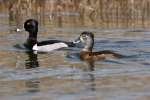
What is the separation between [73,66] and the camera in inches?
564

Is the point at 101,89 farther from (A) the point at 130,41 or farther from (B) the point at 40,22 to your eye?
(B) the point at 40,22

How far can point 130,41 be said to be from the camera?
60.2ft

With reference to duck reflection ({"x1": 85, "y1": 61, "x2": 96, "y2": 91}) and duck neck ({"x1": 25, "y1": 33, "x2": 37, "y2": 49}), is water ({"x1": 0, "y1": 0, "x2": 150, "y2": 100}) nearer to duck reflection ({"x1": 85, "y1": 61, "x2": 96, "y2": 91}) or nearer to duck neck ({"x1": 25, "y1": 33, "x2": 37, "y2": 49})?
duck reflection ({"x1": 85, "y1": 61, "x2": 96, "y2": 91})

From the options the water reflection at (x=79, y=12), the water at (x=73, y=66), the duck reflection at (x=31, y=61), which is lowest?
the duck reflection at (x=31, y=61)

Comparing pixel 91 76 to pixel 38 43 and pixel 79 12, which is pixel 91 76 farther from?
pixel 79 12

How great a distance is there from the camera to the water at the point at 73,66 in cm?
1120

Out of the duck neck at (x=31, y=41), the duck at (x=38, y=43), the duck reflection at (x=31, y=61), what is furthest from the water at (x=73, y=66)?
the duck neck at (x=31, y=41)

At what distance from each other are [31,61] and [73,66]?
144cm

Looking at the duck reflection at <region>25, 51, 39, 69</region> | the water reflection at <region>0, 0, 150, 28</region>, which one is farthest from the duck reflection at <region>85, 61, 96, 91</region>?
the water reflection at <region>0, 0, 150, 28</region>

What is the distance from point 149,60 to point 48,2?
10340mm

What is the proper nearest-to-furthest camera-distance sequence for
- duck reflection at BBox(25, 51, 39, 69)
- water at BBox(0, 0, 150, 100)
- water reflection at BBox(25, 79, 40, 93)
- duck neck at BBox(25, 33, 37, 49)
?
water at BBox(0, 0, 150, 100) → water reflection at BBox(25, 79, 40, 93) → duck reflection at BBox(25, 51, 39, 69) → duck neck at BBox(25, 33, 37, 49)

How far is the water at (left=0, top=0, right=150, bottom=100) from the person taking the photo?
11.2 meters

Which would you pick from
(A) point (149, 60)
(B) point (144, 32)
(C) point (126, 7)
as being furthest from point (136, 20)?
(A) point (149, 60)

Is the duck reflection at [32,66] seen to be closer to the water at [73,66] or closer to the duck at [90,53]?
the water at [73,66]
